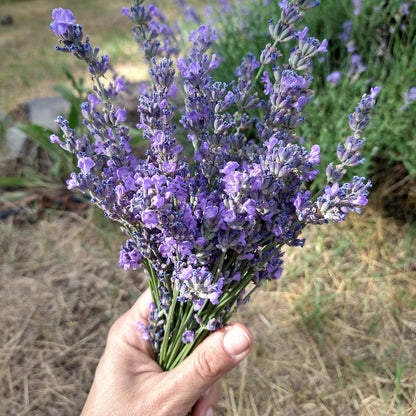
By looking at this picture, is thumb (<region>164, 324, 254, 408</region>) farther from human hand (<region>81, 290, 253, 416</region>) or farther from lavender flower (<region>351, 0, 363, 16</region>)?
lavender flower (<region>351, 0, 363, 16</region>)

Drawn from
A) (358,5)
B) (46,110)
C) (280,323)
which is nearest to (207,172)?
(280,323)

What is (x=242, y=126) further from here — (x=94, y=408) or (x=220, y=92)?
(x=94, y=408)

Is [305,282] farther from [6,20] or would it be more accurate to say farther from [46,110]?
[6,20]

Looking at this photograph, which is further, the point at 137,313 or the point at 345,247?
the point at 345,247

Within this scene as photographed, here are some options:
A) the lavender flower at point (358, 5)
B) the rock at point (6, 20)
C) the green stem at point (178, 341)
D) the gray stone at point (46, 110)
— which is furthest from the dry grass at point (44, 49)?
the green stem at point (178, 341)

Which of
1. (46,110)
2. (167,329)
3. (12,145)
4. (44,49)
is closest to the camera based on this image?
(167,329)

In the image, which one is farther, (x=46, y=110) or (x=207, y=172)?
(x=46, y=110)

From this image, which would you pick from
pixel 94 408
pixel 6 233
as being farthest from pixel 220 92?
pixel 6 233
